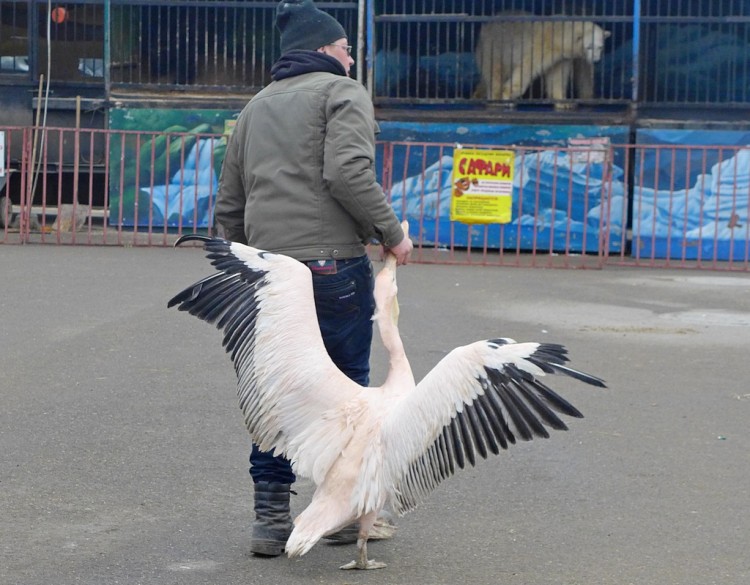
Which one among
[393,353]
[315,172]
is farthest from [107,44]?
[393,353]

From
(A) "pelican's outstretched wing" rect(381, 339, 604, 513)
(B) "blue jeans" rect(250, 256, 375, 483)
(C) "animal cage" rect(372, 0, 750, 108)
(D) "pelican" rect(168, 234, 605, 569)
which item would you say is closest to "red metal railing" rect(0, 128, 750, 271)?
(C) "animal cage" rect(372, 0, 750, 108)

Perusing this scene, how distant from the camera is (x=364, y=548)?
449cm

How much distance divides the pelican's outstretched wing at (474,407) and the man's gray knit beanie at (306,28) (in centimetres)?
140

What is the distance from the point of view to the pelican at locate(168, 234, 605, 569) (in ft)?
13.6

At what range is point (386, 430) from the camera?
4.36 meters

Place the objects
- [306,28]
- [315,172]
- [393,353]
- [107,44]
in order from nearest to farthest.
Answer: [393,353], [315,172], [306,28], [107,44]

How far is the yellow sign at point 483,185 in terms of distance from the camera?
47.9 ft

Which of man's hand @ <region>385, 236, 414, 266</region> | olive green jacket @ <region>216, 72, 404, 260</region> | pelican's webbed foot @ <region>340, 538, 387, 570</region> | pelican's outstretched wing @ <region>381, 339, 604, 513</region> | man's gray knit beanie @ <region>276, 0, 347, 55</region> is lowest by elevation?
pelican's webbed foot @ <region>340, 538, 387, 570</region>

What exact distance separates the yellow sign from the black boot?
10.2m

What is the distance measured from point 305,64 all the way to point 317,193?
504 millimetres

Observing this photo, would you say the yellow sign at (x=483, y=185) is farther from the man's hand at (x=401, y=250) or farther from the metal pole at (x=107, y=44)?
the man's hand at (x=401, y=250)

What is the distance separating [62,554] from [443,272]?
8.99 metres

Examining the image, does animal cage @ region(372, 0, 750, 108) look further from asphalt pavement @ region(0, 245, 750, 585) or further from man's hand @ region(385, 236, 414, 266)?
man's hand @ region(385, 236, 414, 266)

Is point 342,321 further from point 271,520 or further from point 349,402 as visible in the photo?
point 271,520
